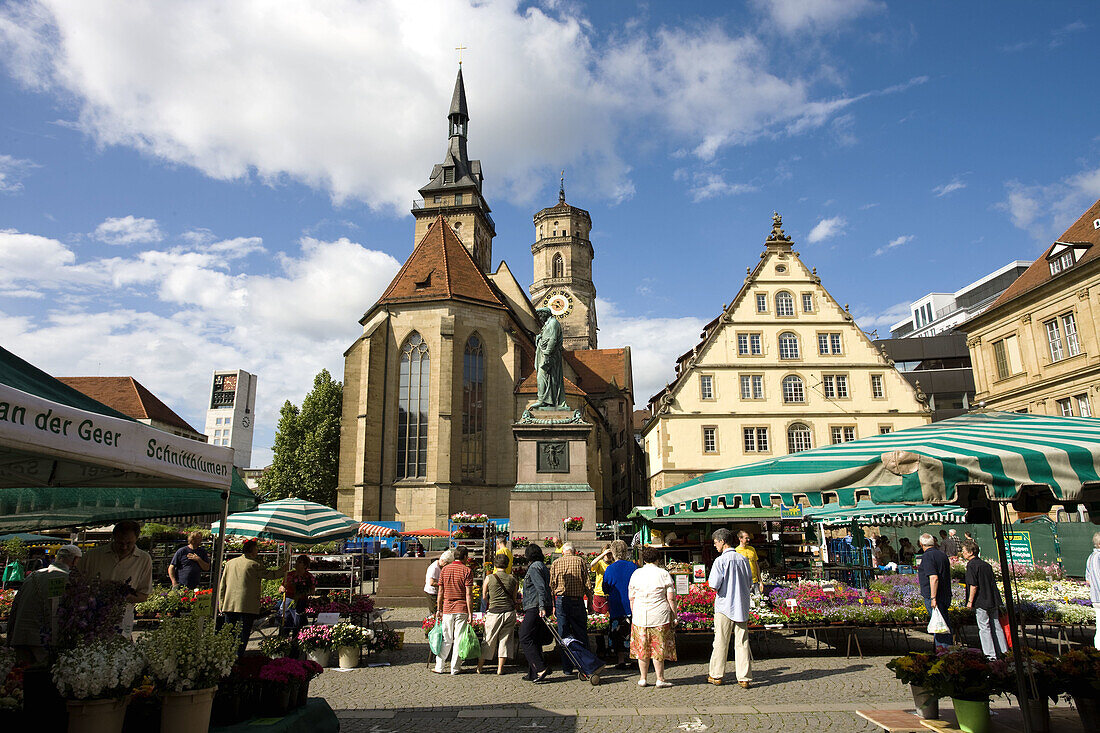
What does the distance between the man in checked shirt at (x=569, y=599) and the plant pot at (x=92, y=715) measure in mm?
6028

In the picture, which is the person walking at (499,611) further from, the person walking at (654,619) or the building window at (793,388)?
the building window at (793,388)

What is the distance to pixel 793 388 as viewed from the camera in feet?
115

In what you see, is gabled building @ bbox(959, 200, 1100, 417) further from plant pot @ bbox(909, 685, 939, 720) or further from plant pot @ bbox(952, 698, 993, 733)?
plant pot @ bbox(952, 698, 993, 733)

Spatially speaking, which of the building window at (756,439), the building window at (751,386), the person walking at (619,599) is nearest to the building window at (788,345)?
the building window at (751,386)

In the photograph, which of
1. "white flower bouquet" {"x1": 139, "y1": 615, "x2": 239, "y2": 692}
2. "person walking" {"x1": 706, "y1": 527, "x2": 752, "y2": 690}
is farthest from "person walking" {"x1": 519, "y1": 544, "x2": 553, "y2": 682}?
"white flower bouquet" {"x1": 139, "y1": 615, "x2": 239, "y2": 692}

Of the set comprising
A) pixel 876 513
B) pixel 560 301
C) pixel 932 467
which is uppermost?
pixel 560 301

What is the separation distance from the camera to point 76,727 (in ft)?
12.9

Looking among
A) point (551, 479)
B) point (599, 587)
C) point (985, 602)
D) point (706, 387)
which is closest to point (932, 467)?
point (985, 602)

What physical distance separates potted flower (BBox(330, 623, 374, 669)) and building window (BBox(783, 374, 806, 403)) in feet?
94.1

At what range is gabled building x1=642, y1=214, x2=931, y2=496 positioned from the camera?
34.5m

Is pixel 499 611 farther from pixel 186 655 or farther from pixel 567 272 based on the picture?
pixel 567 272

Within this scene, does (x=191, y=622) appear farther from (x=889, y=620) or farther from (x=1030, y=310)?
(x=1030, y=310)

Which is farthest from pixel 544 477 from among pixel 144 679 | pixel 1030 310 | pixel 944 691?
pixel 1030 310

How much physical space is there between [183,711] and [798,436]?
33473 mm
